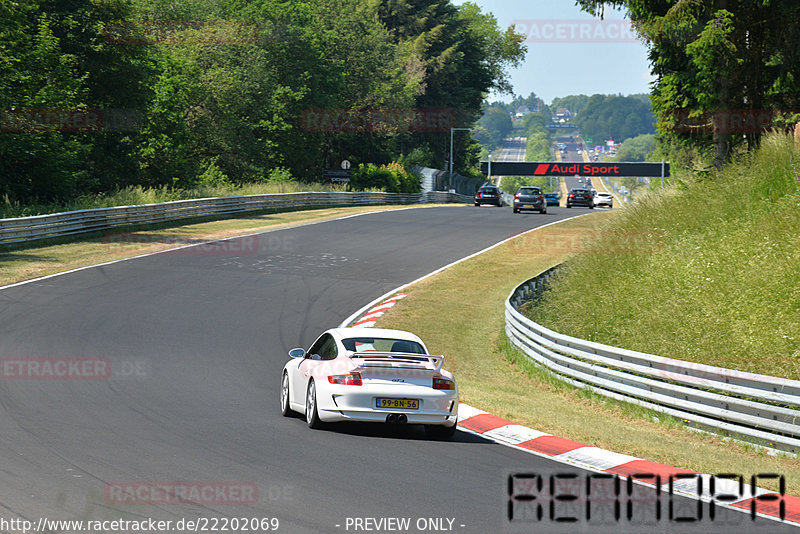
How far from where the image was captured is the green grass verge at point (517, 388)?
1112 centimetres

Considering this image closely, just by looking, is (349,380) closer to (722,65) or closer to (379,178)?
(722,65)

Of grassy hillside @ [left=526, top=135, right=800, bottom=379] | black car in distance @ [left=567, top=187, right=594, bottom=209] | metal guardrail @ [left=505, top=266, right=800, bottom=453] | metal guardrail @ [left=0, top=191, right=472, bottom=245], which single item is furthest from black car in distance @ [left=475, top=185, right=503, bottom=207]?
metal guardrail @ [left=505, top=266, right=800, bottom=453]

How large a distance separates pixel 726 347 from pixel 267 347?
27.9 feet

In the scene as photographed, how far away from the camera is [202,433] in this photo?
10664 mm

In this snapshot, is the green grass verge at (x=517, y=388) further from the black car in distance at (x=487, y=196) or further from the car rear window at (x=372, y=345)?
the black car in distance at (x=487, y=196)

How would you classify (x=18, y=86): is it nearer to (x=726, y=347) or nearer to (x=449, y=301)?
(x=449, y=301)

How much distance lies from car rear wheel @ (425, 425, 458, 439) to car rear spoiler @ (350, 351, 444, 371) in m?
0.73

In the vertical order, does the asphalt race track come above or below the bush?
below

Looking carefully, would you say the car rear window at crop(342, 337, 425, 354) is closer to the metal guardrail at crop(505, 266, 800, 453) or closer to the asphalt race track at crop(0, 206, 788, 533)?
the asphalt race track at crop(0, 206, 788, 533)

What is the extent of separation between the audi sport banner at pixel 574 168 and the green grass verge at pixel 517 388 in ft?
305

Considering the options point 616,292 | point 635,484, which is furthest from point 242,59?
point 635,484

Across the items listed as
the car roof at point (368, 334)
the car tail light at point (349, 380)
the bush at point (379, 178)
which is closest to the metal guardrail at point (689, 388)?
the car roof at point (368, 334)

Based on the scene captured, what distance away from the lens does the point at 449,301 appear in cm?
2591

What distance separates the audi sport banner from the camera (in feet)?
409
